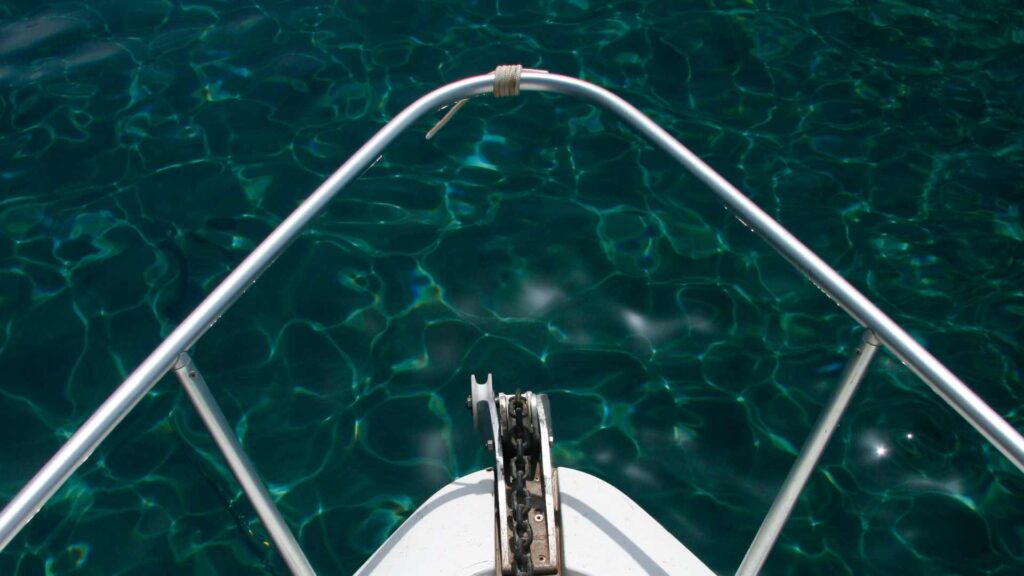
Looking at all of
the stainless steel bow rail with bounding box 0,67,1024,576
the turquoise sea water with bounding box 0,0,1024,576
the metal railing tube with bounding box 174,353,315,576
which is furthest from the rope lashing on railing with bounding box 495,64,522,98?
the turquoise sea water with bounding box 0,0,1024,576

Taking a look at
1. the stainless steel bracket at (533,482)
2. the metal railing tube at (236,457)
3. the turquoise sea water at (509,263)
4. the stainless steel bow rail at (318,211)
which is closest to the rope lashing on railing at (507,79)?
the stainless steel bow rail at (318,211)

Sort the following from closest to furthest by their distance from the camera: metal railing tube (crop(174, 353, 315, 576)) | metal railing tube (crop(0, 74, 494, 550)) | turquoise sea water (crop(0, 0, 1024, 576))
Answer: metal railing tube (crop(0, 74, 494, 550))
metal railing tube (crop(174, 353, 315, 576))
turquoise sea water (crop(0, 0, 1024, 576))

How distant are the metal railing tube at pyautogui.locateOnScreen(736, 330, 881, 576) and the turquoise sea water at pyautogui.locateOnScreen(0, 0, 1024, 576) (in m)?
1.13

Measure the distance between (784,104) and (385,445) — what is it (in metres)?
2.65

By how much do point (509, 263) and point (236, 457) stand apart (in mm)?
2281

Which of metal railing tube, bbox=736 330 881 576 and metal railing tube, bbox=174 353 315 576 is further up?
metal railing tube, bbox=736 330 881 576

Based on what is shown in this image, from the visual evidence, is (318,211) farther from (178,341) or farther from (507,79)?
(507,79)

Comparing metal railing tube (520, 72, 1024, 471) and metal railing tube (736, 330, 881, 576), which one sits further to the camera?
metal railing tube (736, 330, 881, 576)

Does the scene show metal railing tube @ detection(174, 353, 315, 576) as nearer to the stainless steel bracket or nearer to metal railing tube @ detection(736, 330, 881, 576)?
the stainless steel bracket

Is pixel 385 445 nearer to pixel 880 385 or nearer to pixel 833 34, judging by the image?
pixel 880 385

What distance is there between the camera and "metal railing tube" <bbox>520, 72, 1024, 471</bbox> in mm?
1771

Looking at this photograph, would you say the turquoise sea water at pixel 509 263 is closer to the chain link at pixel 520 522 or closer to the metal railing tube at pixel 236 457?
the metal railing tube at pixel 236 457

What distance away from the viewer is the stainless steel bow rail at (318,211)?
1711 mm

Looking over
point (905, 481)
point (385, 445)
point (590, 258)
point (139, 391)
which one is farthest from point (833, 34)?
point (139, 391)
